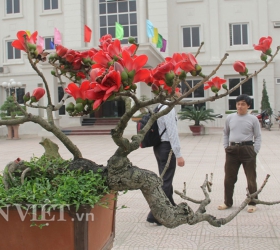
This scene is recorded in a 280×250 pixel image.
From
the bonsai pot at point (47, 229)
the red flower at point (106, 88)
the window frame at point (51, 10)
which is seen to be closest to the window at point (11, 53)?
the window frame at point (51, 10)

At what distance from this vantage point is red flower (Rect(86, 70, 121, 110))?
55.2 inches

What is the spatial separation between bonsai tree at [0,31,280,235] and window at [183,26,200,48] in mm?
20965

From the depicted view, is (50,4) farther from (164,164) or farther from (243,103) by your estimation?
(164,164)

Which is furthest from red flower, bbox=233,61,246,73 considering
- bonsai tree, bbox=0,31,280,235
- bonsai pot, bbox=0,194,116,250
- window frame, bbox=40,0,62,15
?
window frame, bbox=40,0,62,15

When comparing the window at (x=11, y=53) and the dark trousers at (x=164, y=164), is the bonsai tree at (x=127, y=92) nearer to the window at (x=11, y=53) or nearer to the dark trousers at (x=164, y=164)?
the dark trousers at (x=164, y=164)

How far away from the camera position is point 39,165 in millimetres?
2254

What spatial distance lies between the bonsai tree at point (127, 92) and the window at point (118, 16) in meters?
21.1

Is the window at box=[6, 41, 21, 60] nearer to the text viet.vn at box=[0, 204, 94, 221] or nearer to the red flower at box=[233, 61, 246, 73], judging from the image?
the text viet.vn at box=[0, 204, 94, 221]

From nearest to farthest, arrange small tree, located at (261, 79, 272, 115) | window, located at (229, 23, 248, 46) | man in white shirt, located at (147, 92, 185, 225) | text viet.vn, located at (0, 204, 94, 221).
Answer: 1. text viet.vn, located at (0, 204, 94, 221)
2. man in white shirt, located at (147, 92, 185, 225)
3. small tree, located at (261, 79, 272, 115)
4. window, located at (229, 23, 248, 46)

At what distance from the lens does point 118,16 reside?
23.1m

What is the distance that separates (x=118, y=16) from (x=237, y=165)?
65.0 feet

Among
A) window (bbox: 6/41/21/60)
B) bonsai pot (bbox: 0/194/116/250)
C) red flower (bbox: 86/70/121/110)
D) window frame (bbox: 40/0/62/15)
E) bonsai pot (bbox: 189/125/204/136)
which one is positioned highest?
window frame (bbox: 40/0/62/15)

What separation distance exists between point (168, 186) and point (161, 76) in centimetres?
269

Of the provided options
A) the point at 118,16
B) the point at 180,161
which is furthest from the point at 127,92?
the point at 118,16
